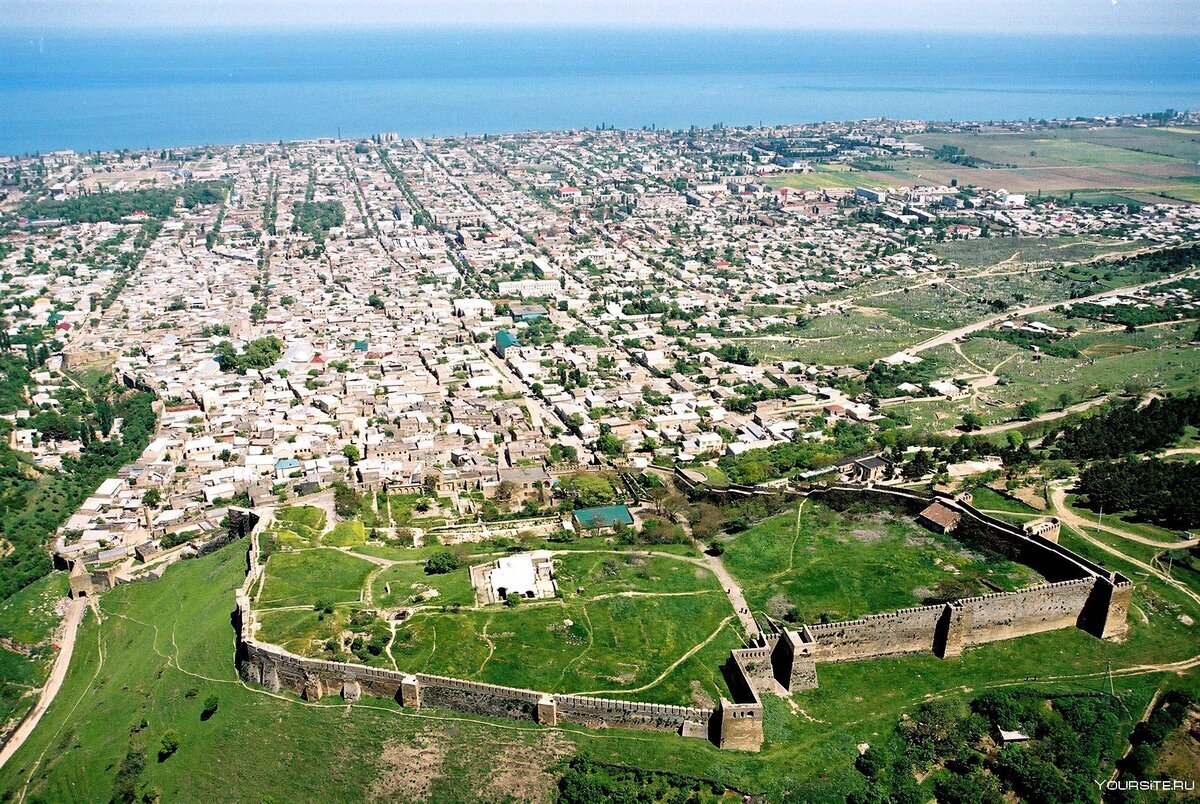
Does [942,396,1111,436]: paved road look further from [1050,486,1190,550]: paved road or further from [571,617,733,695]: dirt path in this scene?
[571,617,733,695]: dirt path

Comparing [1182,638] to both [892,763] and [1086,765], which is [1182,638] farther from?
[892,763]

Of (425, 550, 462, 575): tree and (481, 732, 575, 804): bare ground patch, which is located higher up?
(425, 550, 462, 575): tree

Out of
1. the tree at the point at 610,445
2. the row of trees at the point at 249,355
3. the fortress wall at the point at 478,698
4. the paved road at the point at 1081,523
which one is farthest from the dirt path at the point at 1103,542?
the row of trees at the point at 249,355

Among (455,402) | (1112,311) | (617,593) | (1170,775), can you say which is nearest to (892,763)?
(1170,775)

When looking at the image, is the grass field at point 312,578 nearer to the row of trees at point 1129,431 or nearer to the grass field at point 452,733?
the grass field at point 452,733

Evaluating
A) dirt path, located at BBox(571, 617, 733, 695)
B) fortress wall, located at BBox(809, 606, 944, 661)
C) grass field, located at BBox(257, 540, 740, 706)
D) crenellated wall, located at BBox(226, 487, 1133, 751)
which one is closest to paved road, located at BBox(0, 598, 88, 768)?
crenellated wall, located at BBox(226, 487, 1133, 751)

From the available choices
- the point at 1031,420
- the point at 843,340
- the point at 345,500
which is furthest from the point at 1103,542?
the point at 843,340
